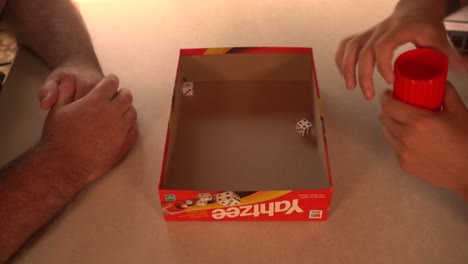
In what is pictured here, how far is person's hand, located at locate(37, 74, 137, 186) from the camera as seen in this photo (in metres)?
0.81

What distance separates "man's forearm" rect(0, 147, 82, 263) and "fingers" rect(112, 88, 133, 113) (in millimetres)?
158

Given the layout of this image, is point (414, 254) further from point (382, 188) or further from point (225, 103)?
point (225, 103)

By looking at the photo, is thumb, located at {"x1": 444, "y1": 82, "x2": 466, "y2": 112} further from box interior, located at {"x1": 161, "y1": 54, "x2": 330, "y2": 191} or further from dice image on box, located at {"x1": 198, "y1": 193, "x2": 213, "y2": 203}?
dice image on box, located at {"x1": 198, "y1": 193, "x2": 213, "y2": 203}

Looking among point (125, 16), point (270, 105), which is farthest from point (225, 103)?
point (125, 16)

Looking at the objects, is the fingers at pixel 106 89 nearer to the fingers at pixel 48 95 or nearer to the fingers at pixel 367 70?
the fingers at pixel 48 95

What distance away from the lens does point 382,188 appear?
0.77 metres

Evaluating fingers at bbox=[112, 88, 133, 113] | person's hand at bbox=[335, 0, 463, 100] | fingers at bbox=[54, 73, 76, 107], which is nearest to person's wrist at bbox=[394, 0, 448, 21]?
person's hand at bbox=[335, 0, 463, 100]

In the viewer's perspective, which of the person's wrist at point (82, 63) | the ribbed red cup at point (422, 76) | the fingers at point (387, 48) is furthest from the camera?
the person's wrist at point (82, 63)

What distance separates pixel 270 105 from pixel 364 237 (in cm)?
34

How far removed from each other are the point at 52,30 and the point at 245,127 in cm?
54

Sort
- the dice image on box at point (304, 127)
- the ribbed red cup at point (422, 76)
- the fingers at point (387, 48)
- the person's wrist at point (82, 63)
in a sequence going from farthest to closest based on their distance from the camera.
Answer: the person's wrist at point (82, 63) → the dice image on box at point (304, 127) → the fingers at point (387, 48) → the ribbed red cup at point (422, 76)

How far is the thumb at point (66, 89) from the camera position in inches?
34.6

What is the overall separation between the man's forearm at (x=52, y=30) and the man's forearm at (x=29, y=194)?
29cm

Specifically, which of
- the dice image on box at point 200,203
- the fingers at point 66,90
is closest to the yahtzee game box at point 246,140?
the dice image on box at point 200,203
